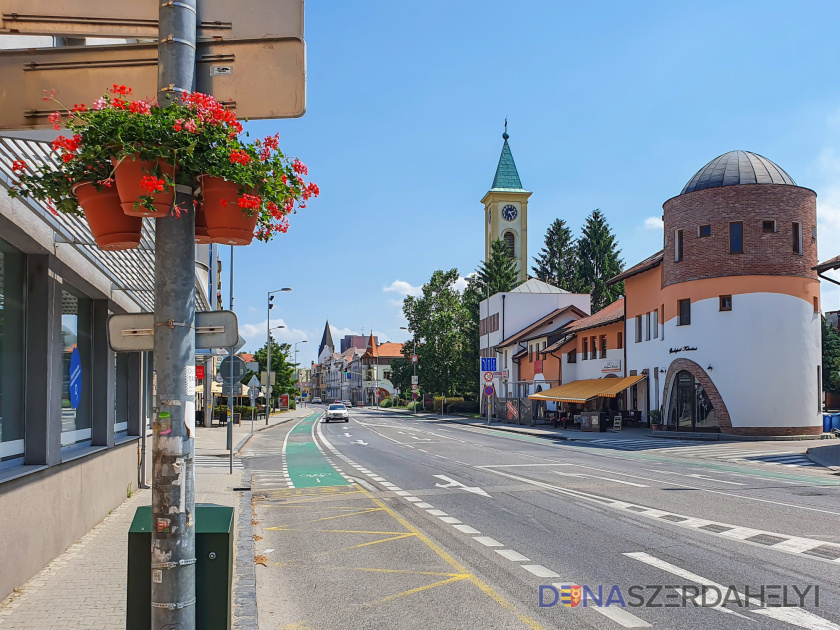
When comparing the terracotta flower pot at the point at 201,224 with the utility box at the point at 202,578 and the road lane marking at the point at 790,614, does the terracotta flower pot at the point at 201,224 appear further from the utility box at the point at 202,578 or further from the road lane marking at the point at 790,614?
the road lane marking at the point at 790,614

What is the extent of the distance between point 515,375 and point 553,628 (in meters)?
62.0

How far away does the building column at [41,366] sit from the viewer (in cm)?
865

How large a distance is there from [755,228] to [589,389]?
602 inches

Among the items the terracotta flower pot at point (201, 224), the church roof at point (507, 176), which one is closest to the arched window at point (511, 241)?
the church roof at point (507, 176)

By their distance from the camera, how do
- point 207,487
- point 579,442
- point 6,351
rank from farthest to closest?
1. point 579,442
2. point 207,487
3. point 6,351

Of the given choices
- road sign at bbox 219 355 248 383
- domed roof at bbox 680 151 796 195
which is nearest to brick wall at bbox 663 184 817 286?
domed roof at bbox 680 151 796 195

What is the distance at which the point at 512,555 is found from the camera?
30.0 feet

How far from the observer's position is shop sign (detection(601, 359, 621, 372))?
155 ft

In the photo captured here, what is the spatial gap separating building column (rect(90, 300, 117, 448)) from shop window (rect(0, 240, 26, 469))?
12.3 feet

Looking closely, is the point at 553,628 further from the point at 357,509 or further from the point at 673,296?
the point at 673,296

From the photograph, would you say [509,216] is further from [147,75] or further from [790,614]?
[147,75]

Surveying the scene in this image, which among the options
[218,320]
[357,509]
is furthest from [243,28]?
[357,509]

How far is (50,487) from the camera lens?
875cm

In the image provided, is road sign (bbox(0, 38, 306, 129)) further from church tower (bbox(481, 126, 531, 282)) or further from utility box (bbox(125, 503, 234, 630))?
church tower (bbox(481, 126, 531, 282))
